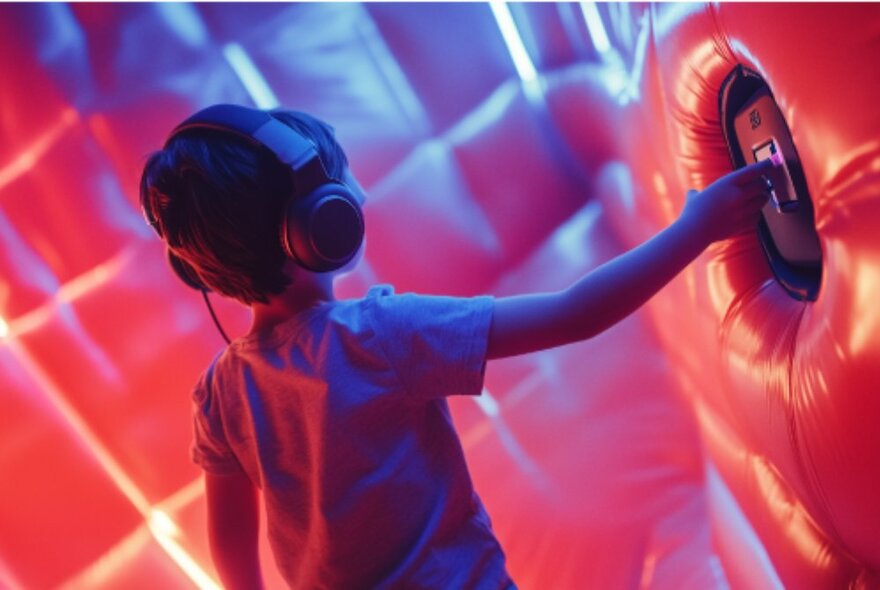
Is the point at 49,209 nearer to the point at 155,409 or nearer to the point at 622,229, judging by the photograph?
the point at 155,409

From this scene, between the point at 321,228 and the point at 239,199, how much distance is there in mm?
92

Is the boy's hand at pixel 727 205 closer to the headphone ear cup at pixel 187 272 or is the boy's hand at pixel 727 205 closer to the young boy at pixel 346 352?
the young boy at pixel 346 352

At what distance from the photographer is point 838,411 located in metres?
0.68

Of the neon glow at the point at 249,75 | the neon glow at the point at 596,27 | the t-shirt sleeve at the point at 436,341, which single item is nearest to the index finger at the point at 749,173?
the t-shirt sleeve at the point at 436,341

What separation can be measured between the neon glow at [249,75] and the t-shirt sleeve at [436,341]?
658 millimetres

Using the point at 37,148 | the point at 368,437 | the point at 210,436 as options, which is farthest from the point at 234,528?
the point at 37,148

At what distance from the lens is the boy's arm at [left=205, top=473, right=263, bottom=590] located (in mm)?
971

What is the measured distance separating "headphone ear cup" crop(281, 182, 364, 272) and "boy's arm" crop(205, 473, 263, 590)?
366 mm

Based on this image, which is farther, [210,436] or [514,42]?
[514,42]

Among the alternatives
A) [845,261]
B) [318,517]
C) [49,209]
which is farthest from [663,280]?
[49,209]

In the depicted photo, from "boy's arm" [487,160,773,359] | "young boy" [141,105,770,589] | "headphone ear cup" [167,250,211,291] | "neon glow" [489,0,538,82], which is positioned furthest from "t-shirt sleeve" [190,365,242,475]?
"neon glow" [489,0,538,82]

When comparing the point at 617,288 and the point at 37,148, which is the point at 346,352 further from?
the point at 37,148

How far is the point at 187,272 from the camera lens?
89 cm

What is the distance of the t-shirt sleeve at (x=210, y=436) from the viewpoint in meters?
0.91
